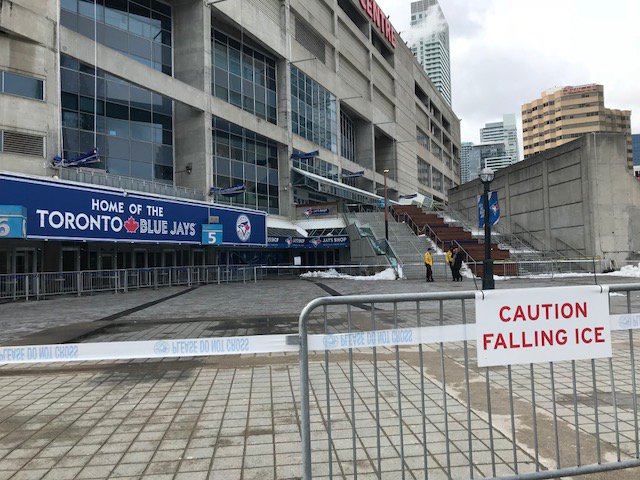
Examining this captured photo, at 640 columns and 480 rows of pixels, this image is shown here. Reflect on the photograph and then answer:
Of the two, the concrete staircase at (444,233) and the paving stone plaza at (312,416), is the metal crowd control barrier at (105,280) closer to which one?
the paving stone plaza at (312,416)

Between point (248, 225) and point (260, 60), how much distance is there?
1549 cm

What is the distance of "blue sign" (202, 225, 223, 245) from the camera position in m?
24.9

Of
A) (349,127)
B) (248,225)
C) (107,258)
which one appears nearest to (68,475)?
(107,258)

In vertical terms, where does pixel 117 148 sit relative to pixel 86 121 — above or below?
below

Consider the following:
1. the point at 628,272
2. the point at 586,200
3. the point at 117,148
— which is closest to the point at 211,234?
the point at 117,148

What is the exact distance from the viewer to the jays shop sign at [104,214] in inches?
650

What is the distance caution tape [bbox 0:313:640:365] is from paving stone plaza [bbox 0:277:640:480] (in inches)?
6.1

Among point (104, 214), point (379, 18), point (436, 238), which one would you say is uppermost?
point (379, 18)

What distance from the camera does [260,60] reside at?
116ft

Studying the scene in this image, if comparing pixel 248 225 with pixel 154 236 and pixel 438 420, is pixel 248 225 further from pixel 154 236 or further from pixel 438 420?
pixel 438 420

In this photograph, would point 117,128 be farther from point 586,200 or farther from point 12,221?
point 586,200

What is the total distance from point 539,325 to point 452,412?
179cm

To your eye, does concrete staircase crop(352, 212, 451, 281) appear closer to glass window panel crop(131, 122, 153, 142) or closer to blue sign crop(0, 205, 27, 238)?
glass window panel crop(131, 122, 153, 142)

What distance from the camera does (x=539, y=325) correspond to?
3.15 metres
